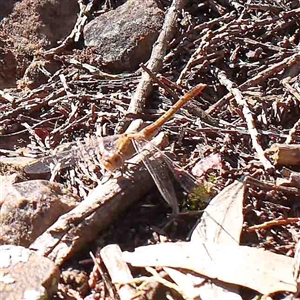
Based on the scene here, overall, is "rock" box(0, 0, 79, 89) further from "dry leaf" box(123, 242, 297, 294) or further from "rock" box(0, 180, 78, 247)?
"dry leaf" box(123, 242, 297, 294)

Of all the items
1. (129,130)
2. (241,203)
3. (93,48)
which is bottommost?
(241,203)

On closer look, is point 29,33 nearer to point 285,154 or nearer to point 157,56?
point 157,56

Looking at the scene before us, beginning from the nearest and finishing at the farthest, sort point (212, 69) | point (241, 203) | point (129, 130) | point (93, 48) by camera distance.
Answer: point (241, 203)
point (129, 130)
point (212, 69)
point (93, 48)

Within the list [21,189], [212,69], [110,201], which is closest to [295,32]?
[212,69]

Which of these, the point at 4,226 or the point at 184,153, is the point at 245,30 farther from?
the point at 4,226

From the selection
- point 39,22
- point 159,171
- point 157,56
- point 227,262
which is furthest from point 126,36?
point 227,262

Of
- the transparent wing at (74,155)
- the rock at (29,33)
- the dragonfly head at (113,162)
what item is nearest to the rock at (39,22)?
the rock at (29,33)

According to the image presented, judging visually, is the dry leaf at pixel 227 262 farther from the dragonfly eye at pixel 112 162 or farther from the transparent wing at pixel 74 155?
the transparent wing at pixel 74 155
